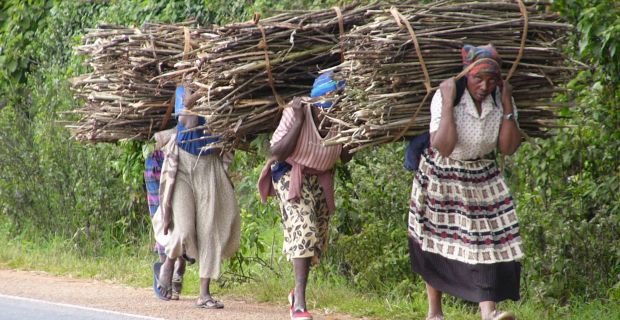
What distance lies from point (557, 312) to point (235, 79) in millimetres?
2693

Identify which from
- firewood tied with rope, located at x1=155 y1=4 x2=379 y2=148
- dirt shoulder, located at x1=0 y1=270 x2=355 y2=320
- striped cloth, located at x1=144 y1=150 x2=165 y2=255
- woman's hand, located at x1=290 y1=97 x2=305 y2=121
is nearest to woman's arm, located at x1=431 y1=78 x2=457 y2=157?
firewood tied with rope, located at x1=155 y1=4 x2=379 y2=148

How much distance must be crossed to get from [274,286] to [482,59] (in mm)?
3331

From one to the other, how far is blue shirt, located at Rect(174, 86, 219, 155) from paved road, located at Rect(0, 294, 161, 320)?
1.34 m

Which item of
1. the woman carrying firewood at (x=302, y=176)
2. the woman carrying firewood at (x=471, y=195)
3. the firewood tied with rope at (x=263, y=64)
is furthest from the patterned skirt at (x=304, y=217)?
the woman carrying firewood at (x=471, y=195)

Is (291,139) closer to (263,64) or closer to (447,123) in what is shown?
(263,64)

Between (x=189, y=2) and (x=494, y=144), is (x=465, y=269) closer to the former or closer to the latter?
(x=494, y=144)

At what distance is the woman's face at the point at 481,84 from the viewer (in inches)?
236

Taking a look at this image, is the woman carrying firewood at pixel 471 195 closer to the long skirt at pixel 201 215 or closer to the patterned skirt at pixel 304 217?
the patterned skirt at pixel 304 217

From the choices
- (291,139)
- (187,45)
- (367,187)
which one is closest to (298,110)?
(291,139)

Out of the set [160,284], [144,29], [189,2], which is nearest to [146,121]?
[144,29]

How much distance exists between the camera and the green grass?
747cm

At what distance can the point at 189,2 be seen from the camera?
12.1 meters

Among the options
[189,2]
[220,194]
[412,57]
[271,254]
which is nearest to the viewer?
[412,57]

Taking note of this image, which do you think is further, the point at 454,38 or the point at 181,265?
the point at 181,265
